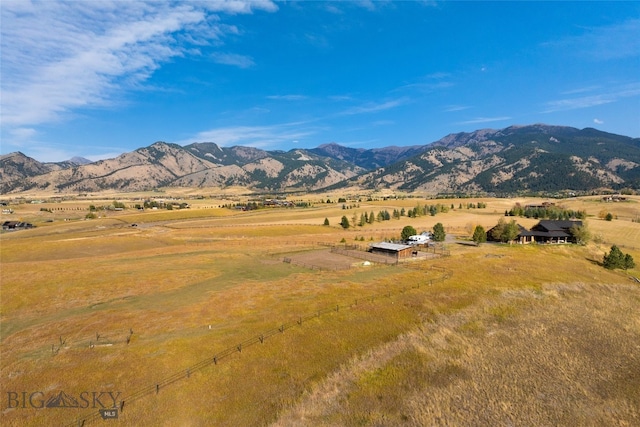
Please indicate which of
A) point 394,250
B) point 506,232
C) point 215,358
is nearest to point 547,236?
point 506,232

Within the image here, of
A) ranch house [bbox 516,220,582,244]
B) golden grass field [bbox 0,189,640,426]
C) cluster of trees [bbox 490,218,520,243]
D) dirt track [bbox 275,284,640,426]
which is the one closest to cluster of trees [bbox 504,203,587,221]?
ranch house [bbox 516,220,582,244]

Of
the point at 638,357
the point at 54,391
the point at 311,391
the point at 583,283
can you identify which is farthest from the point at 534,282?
the point at 54,391

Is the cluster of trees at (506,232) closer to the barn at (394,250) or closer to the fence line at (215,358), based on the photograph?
the barn at (394,250)

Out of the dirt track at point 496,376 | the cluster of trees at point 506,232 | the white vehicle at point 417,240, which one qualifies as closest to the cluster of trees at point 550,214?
the cluster of trees at point 506,232

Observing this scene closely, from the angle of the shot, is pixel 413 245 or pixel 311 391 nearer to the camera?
pixel 311 391

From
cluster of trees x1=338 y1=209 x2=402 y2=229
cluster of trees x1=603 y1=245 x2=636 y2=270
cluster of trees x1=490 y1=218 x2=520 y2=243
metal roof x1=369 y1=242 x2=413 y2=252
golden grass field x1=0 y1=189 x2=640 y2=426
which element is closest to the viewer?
golden grass field x1=0 y1=189 x2=640 y2=426

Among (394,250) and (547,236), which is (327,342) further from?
(547,236)

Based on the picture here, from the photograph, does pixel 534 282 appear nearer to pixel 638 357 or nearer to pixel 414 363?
pixel 638 357

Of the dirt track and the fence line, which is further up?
the fence line

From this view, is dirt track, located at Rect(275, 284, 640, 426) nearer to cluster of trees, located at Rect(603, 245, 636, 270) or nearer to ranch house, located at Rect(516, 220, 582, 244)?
cluster of trees, located at Rect(603, 245, 636, 270)
